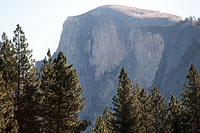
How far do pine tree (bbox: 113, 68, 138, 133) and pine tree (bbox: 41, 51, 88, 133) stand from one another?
9030mm

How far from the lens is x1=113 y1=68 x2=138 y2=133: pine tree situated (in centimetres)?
3584

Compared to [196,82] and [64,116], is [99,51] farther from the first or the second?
[64,116]

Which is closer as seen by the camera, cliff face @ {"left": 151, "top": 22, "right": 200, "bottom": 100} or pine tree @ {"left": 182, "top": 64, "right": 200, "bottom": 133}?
pine tree @ {"left": 182, "top": 64, "right": 200, "bottom": 133}

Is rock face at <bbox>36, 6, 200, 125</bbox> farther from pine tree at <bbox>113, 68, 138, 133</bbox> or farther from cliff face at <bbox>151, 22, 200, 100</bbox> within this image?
pine tree at <bbox>113, 68, 138, 133</bbox>

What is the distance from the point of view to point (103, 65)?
194 meters

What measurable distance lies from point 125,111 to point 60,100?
11818mm

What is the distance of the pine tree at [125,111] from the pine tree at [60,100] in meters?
9.03

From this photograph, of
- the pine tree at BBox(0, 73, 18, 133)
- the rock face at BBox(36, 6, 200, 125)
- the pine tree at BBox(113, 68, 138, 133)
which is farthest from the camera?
the rock face at BBox(36, 6, 200, 125)

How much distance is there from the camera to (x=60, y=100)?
2817cm

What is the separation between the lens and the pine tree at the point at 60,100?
1105 inches

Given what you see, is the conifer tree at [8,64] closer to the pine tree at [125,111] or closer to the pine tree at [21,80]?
the pine tree at [21,80]

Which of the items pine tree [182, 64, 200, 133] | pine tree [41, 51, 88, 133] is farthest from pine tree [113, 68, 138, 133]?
pine tree [182, 64, 200, 133]

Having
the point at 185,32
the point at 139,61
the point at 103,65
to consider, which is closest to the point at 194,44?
the point at 185,32

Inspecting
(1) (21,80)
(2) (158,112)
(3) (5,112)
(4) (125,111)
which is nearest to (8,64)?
(1) (21,80)
